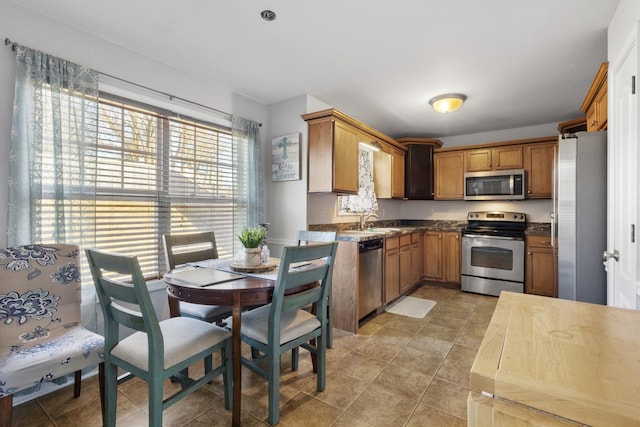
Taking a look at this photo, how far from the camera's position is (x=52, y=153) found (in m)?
2.00

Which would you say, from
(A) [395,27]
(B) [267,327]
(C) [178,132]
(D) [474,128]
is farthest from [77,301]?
(D) [474,128]

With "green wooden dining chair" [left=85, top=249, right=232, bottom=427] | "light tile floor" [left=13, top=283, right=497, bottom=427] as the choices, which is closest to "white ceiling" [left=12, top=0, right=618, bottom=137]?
"green wooden dining chair" [left=85, top=249, right=232, bottom=427]

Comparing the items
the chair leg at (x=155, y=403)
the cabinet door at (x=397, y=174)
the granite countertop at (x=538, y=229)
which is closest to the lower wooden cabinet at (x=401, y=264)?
the cabinet door at (x=397, y=174)

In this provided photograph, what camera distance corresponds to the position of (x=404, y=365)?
235 cm

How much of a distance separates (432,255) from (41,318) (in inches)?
179

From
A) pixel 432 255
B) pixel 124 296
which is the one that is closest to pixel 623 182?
pixel 124 296

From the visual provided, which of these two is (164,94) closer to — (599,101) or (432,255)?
(599,101)

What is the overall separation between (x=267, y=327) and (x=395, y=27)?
2.20 m

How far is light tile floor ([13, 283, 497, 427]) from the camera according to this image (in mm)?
1736

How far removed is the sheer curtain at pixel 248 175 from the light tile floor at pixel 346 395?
1500 mm

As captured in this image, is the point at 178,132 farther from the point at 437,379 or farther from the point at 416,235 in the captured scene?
the point at 416,235

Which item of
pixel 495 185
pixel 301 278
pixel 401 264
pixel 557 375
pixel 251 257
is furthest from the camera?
pixel 495 185

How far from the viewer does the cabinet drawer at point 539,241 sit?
3.95 m

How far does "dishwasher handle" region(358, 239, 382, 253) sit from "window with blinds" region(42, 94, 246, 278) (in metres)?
1.32
